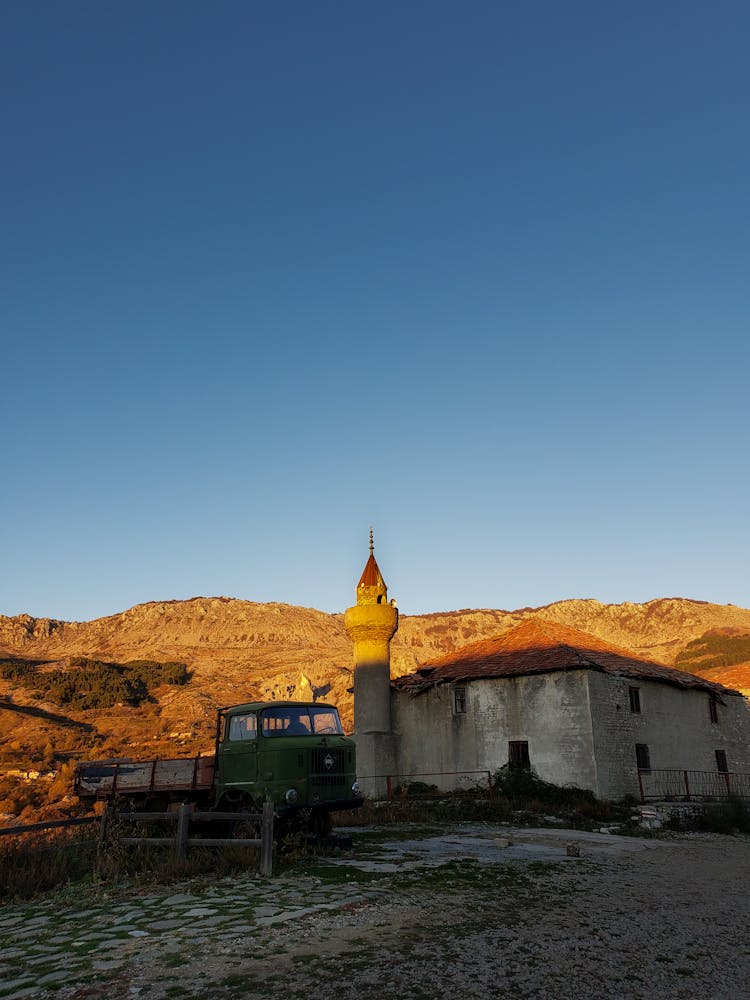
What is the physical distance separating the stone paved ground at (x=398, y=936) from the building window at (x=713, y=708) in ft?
65.2

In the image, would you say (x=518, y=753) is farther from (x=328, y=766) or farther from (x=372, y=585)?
(x=328, y=766)

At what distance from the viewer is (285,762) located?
12766mm

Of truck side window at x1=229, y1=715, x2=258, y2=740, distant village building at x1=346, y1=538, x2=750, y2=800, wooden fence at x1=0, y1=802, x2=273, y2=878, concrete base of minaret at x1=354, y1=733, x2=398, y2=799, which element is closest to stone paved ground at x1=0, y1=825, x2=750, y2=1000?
wooden fence at x1=0, y1=802, x2=273, y2=878

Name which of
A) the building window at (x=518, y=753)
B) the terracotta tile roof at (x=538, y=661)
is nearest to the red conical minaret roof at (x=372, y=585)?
the terracotta tile roof at (x=538, y=661)

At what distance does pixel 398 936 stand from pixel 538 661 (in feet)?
67.0

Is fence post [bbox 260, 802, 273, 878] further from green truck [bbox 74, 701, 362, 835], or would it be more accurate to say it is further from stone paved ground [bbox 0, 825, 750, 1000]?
green truck [bbox 74, 701, 362, 835]

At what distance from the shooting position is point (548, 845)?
15.1 metres

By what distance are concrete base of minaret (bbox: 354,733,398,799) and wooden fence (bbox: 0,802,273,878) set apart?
16.4m

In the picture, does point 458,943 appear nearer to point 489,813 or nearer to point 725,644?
point 489,813

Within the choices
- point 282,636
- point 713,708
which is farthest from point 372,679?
point 282,636

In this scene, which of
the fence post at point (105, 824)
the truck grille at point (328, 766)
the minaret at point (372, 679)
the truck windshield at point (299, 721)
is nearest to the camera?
the fence post at point (105, 824)

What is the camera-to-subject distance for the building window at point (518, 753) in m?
25.7

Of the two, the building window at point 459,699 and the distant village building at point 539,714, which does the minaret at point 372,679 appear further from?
the building window at point 459,699

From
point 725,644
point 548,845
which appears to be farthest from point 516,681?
point 725,644
